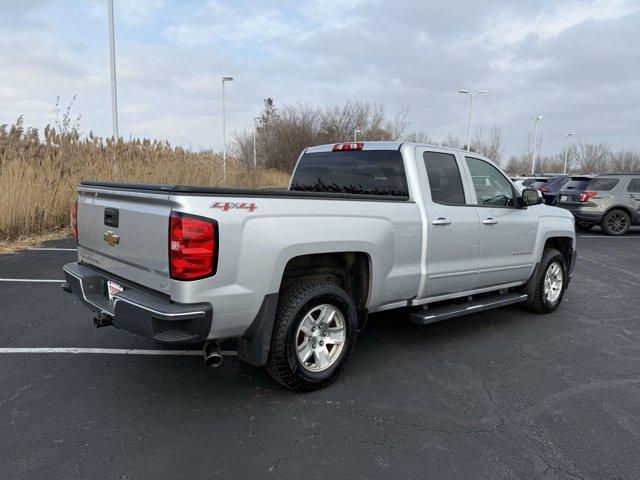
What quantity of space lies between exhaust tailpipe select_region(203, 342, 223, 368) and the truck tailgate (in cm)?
52

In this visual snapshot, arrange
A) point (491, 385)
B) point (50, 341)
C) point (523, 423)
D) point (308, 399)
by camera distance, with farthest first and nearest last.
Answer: point (50, 341), point (491, 385), point (308, 399), point (523, 423)

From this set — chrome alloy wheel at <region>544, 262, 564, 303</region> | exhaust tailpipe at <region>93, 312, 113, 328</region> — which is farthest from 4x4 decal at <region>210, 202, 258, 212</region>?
chrome alloy wheel at <region>544, 262, 564, 303</region>

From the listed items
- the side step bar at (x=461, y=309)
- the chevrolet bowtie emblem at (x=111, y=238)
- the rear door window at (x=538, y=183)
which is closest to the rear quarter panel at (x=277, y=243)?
the side step bar at (x=461, y=309)

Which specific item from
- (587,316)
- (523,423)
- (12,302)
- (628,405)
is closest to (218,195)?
(523,423)

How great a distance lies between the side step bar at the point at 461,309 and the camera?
4.34 metres

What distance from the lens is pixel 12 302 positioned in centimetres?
573

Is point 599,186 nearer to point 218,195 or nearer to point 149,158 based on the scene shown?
point 149,158

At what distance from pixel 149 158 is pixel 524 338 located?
1110cm

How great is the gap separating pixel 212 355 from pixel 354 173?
237cm

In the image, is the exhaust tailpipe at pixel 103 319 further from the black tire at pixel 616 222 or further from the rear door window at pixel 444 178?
the black tire at pixel 616 222

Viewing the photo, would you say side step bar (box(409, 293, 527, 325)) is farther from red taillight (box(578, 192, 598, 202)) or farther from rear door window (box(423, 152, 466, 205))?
red taillight (box(578, 192, 598, 202))

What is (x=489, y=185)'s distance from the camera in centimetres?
522

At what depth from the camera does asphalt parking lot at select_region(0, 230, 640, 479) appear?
2807 millimetres

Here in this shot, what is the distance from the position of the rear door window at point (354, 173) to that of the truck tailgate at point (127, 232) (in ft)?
7.03
